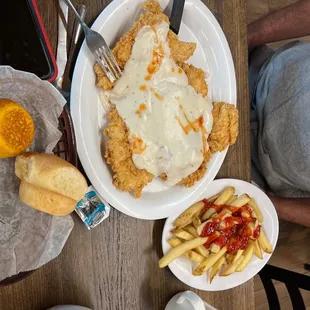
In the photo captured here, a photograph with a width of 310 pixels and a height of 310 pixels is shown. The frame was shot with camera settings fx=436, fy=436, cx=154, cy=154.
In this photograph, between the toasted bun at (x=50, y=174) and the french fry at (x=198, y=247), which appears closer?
the toasted bun at (x=50, y=174)

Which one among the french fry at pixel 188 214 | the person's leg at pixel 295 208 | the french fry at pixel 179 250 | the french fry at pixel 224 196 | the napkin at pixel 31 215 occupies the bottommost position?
the person's leg at pixel 295 208

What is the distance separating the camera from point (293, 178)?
1.73 m

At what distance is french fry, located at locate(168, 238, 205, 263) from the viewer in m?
1.43

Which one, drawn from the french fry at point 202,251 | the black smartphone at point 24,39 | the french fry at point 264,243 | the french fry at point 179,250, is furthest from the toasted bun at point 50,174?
the french fry at point 264,243

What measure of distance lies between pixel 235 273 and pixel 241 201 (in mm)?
287

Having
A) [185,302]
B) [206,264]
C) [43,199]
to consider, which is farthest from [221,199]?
[43,199]

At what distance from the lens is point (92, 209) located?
128cm

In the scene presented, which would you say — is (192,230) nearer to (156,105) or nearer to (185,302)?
(185,302)

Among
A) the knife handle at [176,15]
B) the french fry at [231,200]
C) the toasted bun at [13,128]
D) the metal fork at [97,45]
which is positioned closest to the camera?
the toasted bun at [13,128]

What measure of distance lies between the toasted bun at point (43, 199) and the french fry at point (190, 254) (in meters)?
0.55

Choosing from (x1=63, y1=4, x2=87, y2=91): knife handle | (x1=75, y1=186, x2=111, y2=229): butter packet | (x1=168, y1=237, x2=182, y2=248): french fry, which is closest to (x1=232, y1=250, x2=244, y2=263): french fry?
(x1=168, y1=237, x2=182, y2=248): french fry

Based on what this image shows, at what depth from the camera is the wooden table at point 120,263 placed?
4.08 feet

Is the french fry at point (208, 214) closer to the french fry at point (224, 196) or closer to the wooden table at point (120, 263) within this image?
the french fry at point (224, 196)

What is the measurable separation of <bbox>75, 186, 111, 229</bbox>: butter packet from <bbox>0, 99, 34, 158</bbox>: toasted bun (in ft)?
1.30
